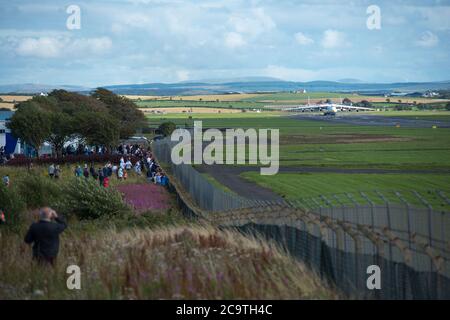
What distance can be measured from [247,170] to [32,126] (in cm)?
2604

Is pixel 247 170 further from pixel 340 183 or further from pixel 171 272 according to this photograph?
pixel 171 272

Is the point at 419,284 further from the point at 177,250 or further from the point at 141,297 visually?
the point at 177,250

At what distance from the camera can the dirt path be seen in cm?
4788

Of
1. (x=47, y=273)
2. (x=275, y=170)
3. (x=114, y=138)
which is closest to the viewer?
(x=47, y=273)

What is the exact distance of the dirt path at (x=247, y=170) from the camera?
47875mm

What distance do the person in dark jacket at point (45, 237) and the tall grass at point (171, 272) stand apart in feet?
0.63

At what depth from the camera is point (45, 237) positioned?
1429cm

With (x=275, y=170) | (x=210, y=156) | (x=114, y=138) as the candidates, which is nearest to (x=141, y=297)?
(x=275, y=170)

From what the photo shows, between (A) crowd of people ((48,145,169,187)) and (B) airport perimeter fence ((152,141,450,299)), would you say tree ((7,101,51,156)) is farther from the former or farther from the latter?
(B) airport perimeter fence ((152,141,450,299))

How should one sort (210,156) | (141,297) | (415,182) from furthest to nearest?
(210,156) → (415,182) → (141,297)

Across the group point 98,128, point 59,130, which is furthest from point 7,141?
point 98,128

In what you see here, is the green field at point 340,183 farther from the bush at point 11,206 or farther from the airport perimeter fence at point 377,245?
the airport perimeter fence at point 377,245

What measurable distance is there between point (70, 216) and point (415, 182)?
85.8ft
